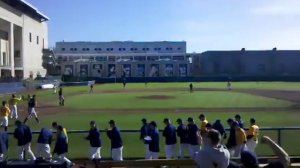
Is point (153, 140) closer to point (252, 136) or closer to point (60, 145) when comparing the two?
point (60, 145)

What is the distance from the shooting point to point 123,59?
144875 mm

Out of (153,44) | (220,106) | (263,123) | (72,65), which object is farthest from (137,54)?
(263,123)

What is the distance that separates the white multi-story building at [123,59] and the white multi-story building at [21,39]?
29.5 meters

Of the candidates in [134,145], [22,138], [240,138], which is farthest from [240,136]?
[22,138]

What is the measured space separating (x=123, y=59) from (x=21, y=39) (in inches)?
2458

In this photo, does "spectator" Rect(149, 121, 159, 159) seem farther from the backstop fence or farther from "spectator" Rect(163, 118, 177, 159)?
the backstop fence

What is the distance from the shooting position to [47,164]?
11953 millimetres

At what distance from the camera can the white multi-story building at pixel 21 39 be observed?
75.9 m

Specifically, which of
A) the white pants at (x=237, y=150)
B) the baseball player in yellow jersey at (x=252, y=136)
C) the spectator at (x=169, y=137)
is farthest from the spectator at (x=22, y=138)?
the baseball player in yellow jersey at (x=252, y=136)

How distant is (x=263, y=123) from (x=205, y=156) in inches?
837

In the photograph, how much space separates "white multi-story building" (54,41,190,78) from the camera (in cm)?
13150

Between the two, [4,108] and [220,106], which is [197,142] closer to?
[4,108]

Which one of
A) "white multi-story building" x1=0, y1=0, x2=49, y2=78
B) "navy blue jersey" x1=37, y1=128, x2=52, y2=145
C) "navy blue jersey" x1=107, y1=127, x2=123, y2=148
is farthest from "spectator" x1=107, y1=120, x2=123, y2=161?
"white multi-story building" x1=0, y1=0, x2=49, y2=78

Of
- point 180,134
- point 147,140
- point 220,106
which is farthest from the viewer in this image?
point 220,106
